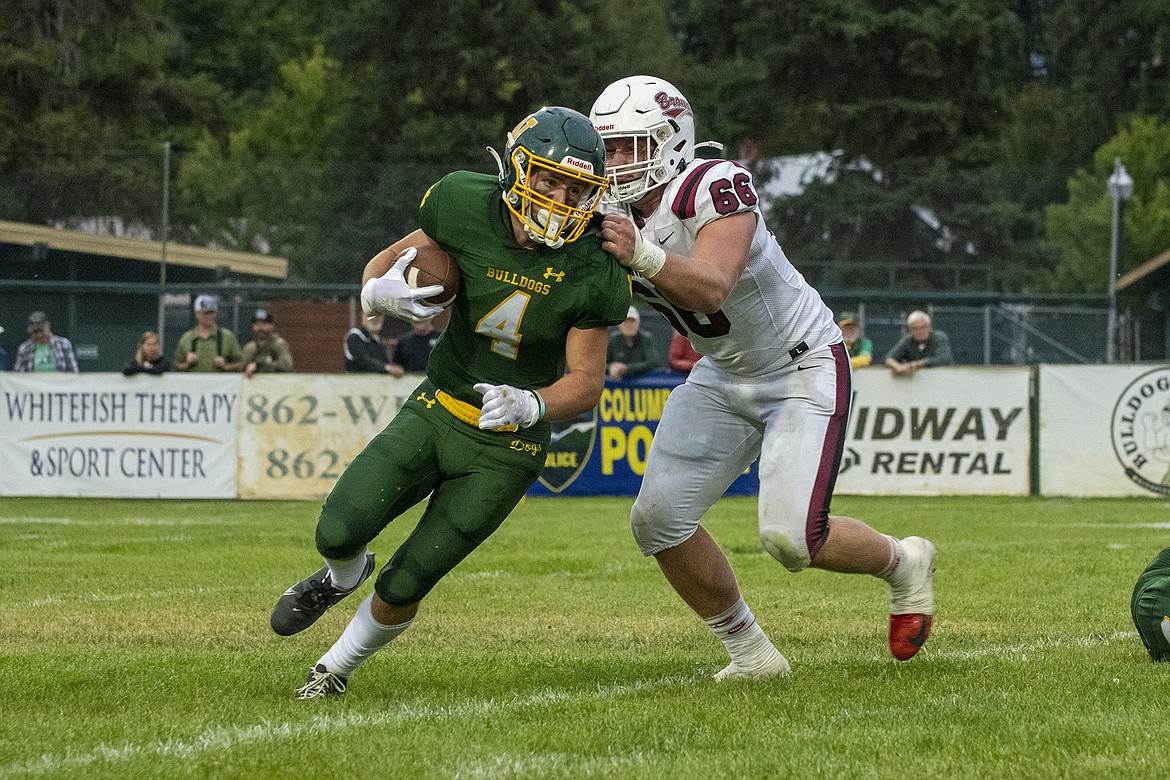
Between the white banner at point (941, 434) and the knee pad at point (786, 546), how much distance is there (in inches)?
344

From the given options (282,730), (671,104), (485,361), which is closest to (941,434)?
(671,104)

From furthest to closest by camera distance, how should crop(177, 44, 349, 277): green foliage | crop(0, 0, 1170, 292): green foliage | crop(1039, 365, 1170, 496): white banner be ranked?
crop(0, 0, 1170, 292): green foliage < crop(177, 44, 349, 277): green foliage < crop(1039, 365, 1170, 496): white banner

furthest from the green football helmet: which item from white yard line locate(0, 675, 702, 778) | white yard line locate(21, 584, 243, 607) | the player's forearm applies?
white yard line locate(21, 584, 243, 607)

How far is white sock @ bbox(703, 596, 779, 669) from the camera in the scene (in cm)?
509

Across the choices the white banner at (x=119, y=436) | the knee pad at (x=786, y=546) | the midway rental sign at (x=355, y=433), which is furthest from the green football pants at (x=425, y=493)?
the white banner at (x=119, y=436)

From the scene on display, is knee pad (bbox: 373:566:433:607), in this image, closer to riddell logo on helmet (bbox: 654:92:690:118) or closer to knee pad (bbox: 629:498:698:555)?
knee pad (bbox: 629:498:698:555)

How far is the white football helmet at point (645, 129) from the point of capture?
189 inches

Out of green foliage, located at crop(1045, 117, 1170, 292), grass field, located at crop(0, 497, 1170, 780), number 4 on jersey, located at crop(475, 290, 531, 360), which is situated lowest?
grass field, located at crop(0, 497, 1170, 780)

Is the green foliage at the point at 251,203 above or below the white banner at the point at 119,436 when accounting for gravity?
above

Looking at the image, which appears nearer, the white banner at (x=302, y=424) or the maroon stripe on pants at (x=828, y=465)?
the maroon stripe on pants at (x=828, y=465)

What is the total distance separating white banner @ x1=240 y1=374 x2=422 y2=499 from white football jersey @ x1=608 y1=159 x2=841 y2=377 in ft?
27.5

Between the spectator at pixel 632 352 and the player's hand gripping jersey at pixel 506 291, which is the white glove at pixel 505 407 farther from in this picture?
the spectator at pixel 632 352

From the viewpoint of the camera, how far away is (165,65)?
43.0 m

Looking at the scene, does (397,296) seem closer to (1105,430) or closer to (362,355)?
(362,355)
